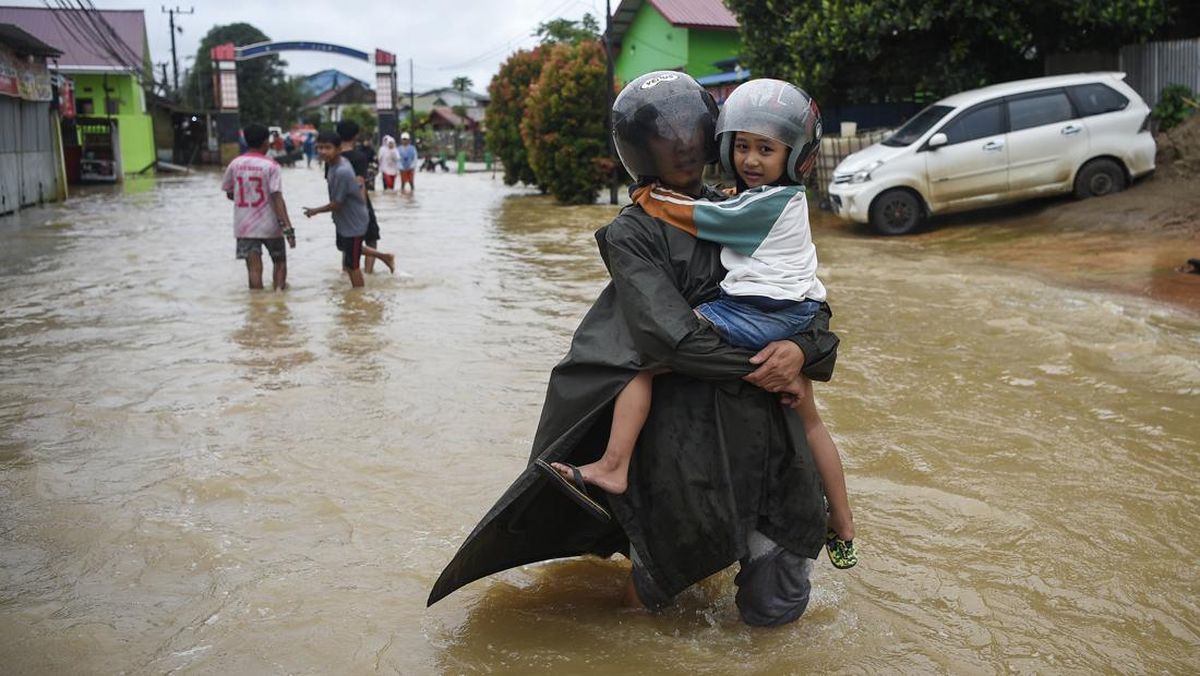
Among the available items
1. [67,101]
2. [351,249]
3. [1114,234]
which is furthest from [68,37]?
[1114,234]

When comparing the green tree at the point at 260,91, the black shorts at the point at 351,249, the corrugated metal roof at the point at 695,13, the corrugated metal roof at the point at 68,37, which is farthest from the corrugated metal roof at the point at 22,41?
the green tree at the point at 260,91

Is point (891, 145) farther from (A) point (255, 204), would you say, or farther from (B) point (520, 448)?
(B) point (520, 448)

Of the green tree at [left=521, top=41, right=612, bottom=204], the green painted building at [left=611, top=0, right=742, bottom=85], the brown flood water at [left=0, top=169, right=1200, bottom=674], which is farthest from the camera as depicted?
the green painted building at [left=611, top=0, right=742, bottom=85]

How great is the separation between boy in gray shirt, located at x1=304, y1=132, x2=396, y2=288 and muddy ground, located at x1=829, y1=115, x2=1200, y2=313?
6.51 meters

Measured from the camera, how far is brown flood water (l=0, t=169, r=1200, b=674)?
10.9ft

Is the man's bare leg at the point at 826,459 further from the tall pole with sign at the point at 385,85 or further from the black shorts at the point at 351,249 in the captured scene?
the tall pole with sign at the point at 385,85

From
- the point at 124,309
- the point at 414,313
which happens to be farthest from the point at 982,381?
the point at 124,309

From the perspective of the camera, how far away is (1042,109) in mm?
13406

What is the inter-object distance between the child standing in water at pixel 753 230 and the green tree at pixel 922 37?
41.6ft

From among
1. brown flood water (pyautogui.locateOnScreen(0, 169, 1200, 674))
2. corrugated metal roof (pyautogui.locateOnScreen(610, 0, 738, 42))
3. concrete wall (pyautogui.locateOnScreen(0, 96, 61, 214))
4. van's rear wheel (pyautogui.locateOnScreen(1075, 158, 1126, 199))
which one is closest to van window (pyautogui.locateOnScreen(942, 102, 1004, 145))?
van's rear wheel (pyautogui.locateOnScreen(1075, 158, 1126, 199))

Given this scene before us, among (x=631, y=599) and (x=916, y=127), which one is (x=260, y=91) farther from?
(x=631, y=599)

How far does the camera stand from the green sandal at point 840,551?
325cm

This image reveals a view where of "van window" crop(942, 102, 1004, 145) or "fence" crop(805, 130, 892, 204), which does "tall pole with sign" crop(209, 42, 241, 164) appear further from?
"van window" crop(942, 102, 1004, 145)

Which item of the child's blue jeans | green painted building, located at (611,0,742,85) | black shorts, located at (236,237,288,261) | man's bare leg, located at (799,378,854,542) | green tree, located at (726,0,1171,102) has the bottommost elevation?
man's bare leg, located at (799,378,854,542)
